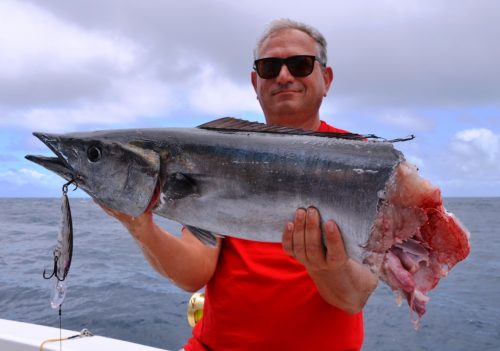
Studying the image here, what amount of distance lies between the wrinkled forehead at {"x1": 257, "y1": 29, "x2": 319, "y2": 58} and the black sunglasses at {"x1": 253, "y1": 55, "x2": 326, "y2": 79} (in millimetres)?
42

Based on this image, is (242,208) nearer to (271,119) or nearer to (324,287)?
(324,287)

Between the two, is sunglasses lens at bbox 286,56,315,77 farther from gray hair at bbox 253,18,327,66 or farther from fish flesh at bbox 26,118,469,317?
fish flesh at bbox 26,118,469,317

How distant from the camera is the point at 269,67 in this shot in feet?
12.2

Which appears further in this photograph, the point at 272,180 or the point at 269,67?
the point at 269,67

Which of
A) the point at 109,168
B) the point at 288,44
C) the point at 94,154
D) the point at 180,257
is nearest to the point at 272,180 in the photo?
the point at 109,168

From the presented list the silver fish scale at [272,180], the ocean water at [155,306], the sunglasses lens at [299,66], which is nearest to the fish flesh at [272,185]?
the silver fish scale at [272,180]

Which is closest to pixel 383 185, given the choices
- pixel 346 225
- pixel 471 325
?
pixel 346 225

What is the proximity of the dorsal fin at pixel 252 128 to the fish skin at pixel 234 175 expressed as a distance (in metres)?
0.03

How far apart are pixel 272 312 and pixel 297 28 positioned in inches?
90.1

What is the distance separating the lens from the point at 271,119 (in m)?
3.85

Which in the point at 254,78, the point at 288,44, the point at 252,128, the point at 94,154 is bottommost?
the point at 94,154

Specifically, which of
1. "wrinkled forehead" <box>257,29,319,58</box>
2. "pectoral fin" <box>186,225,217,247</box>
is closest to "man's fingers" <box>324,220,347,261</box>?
"pectoral fin" <box>186,225,217,247</box>

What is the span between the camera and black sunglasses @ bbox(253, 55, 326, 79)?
3.68 meters

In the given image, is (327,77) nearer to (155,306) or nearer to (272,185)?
(272,185)
